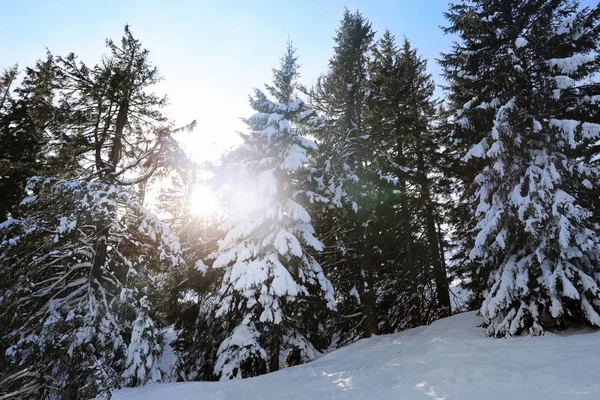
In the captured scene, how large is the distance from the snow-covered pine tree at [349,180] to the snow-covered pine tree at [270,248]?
180 cm

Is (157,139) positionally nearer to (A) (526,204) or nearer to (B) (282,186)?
(B) (282,186)

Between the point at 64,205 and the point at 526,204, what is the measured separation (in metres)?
12.8

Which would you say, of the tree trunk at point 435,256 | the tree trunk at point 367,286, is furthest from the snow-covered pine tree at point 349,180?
the tree trunk at point 435,256

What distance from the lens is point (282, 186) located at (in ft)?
37.3

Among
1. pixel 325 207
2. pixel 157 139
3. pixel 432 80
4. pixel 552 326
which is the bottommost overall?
pixel 552 326

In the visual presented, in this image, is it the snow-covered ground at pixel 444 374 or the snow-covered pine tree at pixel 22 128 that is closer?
the snow-covered ground at pixel 444 374

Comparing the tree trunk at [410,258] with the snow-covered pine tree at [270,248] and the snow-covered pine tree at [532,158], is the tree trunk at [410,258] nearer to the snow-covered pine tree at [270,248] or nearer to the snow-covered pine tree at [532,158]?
the snow-covered pine tree at [532,158]

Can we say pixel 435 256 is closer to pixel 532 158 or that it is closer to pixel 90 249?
pixel 532 158

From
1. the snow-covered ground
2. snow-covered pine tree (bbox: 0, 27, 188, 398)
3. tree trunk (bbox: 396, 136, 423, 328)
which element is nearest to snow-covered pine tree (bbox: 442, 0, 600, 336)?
the snow-covered ground

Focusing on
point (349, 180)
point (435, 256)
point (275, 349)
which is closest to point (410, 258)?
point (435, 256)

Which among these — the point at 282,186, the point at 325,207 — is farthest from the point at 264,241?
the point at 325,207

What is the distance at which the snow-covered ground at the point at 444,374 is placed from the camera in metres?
5.12

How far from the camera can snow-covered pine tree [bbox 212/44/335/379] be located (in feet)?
31.7

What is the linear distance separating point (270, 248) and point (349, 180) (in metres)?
4.42
